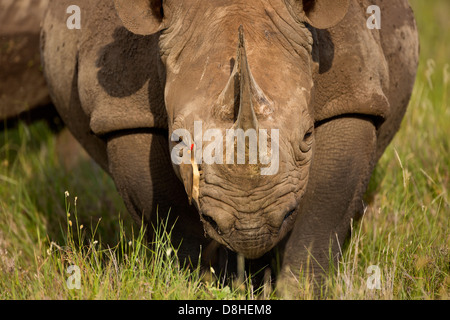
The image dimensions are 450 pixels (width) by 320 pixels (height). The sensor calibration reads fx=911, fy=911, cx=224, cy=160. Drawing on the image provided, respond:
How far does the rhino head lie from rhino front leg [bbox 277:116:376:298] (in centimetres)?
50

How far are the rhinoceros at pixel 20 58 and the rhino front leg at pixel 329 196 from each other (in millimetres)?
2665

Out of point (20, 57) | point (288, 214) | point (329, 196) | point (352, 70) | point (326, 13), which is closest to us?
point (288, 214)

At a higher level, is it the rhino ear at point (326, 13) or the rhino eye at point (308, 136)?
the rhino ear at point (326, 13)

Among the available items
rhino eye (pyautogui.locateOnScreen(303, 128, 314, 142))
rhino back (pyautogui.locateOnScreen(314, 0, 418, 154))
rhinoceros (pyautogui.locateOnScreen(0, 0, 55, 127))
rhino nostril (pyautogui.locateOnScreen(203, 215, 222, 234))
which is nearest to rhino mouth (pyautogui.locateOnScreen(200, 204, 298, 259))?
rhino nostril (pyautogui.locateOnScreen(203, 215, 222, 234))

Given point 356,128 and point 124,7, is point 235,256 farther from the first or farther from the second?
point 124,7

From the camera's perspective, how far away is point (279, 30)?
12.0 feet

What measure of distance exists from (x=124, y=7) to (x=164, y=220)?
3.46ft

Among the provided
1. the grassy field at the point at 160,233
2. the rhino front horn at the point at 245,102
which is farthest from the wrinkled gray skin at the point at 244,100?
the grassy field at the point at 160,233

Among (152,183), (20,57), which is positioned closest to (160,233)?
(152,183)

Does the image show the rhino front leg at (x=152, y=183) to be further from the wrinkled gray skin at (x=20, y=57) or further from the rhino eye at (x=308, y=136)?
the wrinkled gray skin at (x=20, y=57)

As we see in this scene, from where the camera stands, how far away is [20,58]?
616 cm

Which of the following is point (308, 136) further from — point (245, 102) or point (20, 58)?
point (20, 58)

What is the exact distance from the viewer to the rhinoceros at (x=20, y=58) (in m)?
6.10
